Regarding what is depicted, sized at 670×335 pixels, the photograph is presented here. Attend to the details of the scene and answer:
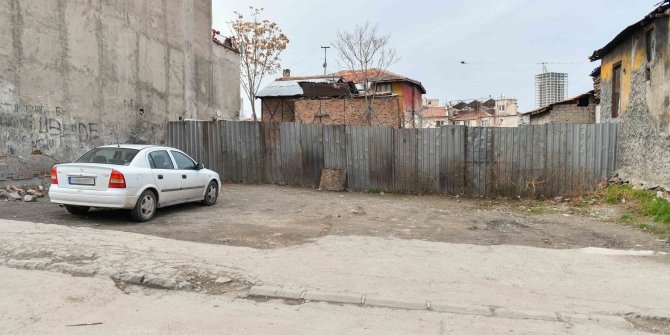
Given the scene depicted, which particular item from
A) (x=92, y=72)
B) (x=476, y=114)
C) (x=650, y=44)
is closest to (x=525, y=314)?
(x=650, y=44)

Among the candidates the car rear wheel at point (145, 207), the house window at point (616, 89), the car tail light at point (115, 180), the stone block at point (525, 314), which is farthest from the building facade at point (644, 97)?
the car tail light at point (115, 180)

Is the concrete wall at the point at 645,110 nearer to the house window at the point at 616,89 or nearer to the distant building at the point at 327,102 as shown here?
the house window at the point at 616,89

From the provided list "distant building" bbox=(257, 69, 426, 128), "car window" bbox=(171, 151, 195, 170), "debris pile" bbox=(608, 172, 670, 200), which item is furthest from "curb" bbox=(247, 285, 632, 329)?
"distant building" bbox=(257, 69, 426, 128)

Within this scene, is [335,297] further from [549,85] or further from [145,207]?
[549,85]

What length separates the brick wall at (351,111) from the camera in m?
29.4

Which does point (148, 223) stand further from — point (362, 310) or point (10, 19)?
point (10, 19)

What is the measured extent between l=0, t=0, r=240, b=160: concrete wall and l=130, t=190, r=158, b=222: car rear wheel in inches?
205

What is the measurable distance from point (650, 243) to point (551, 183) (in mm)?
5215

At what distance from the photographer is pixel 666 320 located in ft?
14.6

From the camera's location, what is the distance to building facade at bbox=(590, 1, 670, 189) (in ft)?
33.2

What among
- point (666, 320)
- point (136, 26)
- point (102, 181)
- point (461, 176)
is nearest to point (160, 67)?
point (136, 26)

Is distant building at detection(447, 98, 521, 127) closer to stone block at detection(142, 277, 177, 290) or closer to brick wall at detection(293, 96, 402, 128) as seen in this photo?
brick wall at detection(293, 96, 402, 128)

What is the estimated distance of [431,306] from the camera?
4.64 m

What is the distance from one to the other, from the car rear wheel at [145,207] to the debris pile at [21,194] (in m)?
3.84
